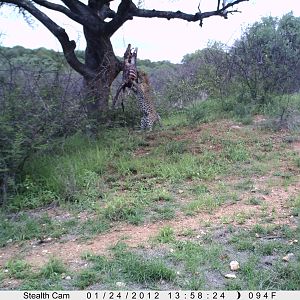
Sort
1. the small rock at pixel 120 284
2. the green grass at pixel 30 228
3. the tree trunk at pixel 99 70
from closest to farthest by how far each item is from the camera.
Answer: the small rock at pixel 120 284 < the green grass at pixel 30 228 < the tree trunk at pixel 99 70

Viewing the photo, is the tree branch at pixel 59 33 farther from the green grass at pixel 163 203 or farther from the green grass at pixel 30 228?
the green grass at pixel 30 228

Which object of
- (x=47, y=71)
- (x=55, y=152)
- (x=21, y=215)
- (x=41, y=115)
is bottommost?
(x=21, y=215)

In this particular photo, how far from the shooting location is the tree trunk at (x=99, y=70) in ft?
24.5

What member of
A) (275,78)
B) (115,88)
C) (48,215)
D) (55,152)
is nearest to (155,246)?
(48,215)

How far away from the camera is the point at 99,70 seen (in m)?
8.00

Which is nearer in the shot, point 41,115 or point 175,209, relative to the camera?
point 175,209

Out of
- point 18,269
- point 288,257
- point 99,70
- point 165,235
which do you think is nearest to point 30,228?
point 18,269

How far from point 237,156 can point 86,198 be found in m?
2.26

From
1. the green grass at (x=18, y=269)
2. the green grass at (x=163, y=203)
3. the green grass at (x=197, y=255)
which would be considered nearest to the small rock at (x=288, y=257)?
the green grass at (x=163, y=203)

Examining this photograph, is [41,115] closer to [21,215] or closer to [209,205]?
[21,215]

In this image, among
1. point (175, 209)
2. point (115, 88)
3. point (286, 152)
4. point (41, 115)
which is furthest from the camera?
point (115, 88)

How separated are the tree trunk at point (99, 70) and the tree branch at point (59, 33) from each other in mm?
244

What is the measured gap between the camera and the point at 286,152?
643cm

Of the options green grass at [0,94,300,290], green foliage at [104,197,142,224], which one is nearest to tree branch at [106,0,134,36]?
green grass at [0,94,300,290]
